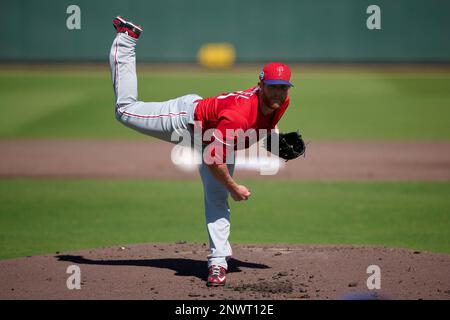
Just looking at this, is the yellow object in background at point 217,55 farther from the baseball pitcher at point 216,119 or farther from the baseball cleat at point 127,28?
the baseball pitcher at point 216,119

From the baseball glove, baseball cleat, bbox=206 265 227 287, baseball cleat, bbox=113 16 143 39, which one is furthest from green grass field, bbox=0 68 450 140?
baseball cleat, bbox=206 265 227 287

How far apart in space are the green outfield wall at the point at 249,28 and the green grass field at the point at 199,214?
19.9 metres

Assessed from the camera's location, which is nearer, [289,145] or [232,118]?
[232,118]

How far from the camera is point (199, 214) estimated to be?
30.9 ft

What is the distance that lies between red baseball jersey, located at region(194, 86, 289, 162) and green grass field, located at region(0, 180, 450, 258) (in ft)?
8.33

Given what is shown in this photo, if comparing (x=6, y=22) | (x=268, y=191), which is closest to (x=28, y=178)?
(x=268, y=191)

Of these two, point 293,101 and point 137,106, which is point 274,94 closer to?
point 137,106

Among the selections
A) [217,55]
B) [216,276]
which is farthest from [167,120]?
[217,55]

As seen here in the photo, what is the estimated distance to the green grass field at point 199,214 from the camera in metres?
7.97

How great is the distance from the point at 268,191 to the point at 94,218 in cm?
291

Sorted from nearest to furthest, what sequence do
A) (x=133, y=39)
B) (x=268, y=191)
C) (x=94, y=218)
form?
1. (x=133, y=39)
2. (x=94, y=218)
3. (x=268, y=191)

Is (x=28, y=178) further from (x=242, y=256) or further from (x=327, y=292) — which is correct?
(x=327, y=292)

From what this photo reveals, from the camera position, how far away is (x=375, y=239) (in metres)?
8.00

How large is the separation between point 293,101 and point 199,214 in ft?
43.8
